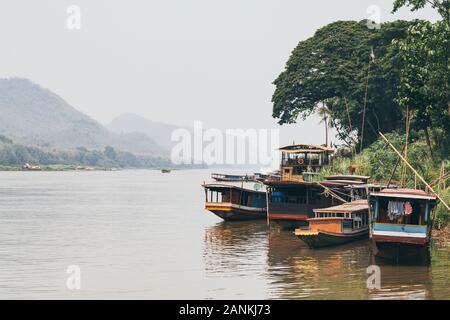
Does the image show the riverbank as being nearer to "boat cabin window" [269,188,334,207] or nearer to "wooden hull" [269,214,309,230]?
"boat cabin window" [269,188,334,207]

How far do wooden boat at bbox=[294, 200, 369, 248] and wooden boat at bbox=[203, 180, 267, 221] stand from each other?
18128 mm

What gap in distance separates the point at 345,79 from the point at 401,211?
4718cm

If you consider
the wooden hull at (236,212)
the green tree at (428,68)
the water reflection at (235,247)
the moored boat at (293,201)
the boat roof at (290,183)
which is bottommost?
the water reflection at (235,247)

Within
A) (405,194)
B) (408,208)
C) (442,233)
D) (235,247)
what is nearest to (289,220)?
(235,247)

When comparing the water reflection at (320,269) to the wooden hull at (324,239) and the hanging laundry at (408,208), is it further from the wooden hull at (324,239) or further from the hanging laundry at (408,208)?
the hanging laundry at (408,208)

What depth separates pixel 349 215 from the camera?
41219 mm

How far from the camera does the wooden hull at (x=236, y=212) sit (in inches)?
Result: 2349

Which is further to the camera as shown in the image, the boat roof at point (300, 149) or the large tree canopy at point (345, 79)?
the large tree canopy at point (345, 79)

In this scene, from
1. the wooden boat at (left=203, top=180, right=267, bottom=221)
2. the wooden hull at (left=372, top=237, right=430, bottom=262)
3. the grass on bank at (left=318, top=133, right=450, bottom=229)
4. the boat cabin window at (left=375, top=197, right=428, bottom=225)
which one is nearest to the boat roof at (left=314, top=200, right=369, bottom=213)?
the grass on bank at (left=318, top=133, right=450, bottom=229)

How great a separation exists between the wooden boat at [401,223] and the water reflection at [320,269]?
74 cm

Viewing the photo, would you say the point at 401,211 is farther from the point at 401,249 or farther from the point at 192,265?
the point at 192,265

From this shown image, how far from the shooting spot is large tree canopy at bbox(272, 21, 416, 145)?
236ft

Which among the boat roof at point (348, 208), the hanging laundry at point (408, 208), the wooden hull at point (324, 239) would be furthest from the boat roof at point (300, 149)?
the hanging laundry at point (408, 208)

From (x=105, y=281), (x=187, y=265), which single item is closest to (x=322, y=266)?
(x=187, y=265)
